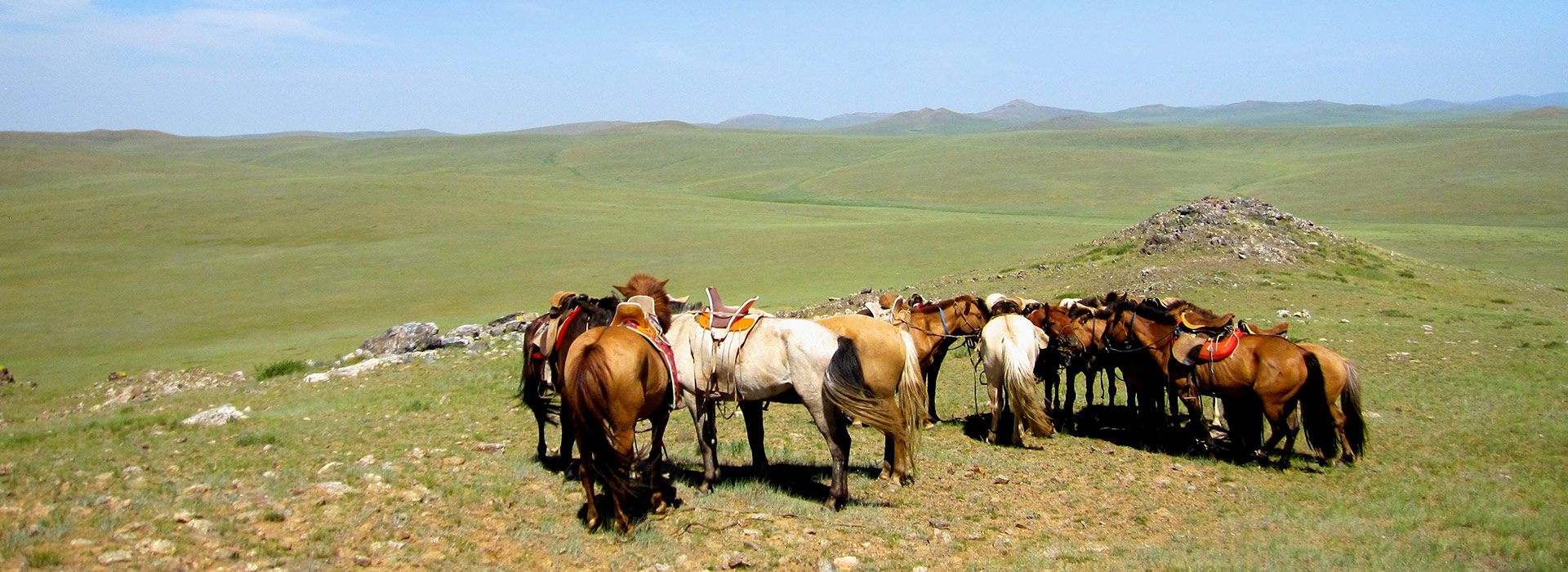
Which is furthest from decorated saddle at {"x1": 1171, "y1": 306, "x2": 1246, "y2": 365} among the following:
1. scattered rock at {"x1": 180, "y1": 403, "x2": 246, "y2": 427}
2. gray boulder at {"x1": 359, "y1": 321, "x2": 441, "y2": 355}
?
gray boulder at {"x1": 359, "y1": 321, "x2": 441, "y2": 355}

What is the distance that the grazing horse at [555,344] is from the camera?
24.7ft

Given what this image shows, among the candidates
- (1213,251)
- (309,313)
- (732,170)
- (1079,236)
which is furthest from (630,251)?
(732,170)

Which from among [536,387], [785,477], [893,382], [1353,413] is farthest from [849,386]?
[1353,413]

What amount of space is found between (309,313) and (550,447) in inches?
802

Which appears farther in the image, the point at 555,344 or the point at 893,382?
the point at 555,344

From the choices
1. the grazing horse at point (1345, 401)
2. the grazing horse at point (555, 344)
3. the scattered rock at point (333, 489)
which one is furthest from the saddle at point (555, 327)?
the grazing horse at point (1345, 401)

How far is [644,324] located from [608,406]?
0.96 meters

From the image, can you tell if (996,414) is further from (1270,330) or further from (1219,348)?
(1270,330)

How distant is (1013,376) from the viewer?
9625 mm

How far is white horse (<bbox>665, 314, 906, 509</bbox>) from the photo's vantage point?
23.6 ft

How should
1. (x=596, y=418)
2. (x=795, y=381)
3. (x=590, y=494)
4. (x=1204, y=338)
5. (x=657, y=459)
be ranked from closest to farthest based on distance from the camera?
(x=596, y=418), (x=590, y=494), (x=657, y=459), (x=795, y=381), (x=1204, y=338)

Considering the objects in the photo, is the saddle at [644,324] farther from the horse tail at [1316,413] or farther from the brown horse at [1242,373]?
the horse tail at [1316,413]

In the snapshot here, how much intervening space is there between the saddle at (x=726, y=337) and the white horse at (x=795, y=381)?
14mm

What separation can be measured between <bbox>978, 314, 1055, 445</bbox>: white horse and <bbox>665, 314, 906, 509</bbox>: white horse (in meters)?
2.59
